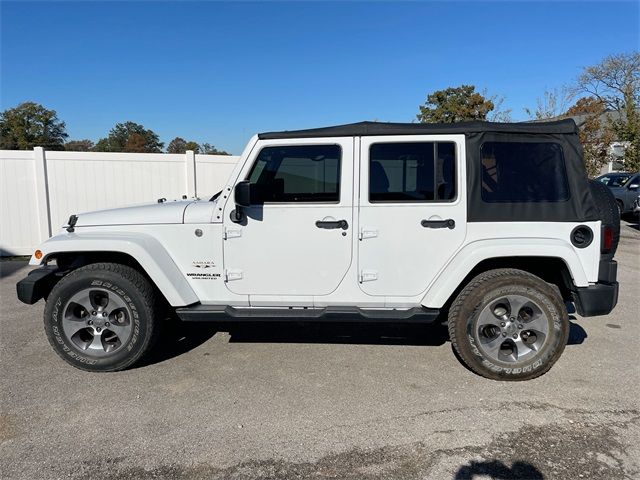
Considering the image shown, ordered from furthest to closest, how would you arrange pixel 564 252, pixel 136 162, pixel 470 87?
pixel 470 87
pixel 136 162
pixel 564 252

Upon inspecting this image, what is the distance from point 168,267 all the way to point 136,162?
6442 millimetres

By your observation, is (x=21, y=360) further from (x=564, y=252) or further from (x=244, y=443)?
(x=564, y=252)

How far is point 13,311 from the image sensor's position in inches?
213

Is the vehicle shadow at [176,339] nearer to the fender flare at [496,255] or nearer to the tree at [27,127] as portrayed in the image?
the fender flare at [496,255]

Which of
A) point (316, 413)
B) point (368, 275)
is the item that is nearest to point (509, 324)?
point (368, 275)

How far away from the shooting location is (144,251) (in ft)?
11.6

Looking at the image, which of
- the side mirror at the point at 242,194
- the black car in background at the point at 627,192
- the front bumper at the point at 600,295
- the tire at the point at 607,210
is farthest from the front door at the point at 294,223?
the black car in background at the point at 627,192

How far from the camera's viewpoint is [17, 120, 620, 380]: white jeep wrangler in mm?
3490

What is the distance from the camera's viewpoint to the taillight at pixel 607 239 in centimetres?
353

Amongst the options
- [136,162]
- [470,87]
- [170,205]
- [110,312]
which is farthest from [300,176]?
[470,87]

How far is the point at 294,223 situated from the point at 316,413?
4.87ft

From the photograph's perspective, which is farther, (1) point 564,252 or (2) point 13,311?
(2) point 13,311

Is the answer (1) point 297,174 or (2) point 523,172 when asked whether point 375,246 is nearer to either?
(1) point 297,174

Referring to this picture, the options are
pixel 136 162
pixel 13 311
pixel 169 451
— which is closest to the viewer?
pixel 169 451
